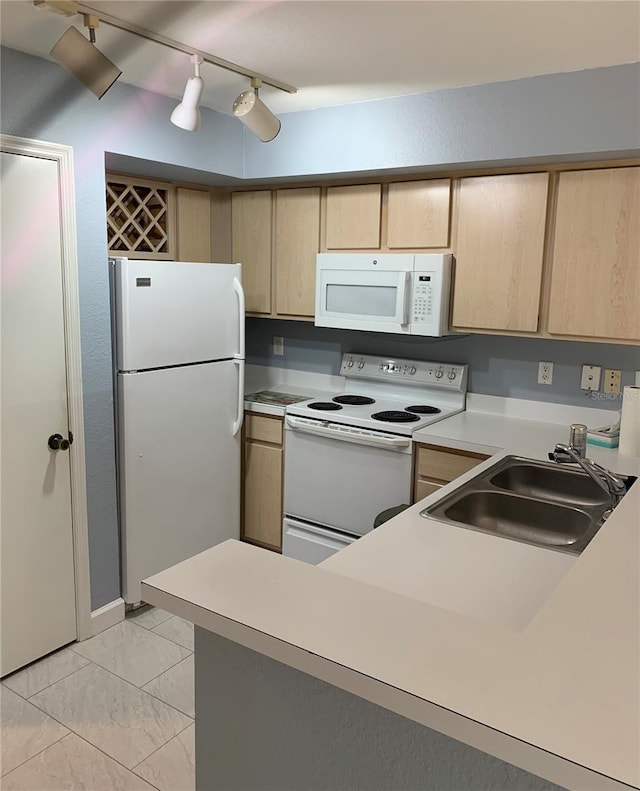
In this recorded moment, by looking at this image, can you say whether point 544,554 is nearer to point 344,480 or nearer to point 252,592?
point 252,592

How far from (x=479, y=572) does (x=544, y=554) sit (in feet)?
0.72

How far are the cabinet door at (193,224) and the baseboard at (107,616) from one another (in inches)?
71.6

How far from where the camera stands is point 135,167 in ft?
10.2

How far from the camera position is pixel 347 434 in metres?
3.16

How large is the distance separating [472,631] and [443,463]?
1847mm

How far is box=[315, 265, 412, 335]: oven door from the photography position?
3.13 meters

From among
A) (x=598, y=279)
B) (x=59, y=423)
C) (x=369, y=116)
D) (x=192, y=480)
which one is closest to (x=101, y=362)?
(x=59, y=423)

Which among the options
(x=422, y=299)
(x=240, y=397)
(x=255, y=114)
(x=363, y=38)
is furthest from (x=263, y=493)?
(x=363, y=38)

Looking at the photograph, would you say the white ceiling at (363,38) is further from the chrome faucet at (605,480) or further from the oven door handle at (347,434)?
the oven door handle at (347,434)

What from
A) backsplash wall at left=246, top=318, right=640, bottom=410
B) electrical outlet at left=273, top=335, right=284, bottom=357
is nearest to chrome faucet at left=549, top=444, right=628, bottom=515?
backsplash wall at left=246, top=318, right=640, bottom=410

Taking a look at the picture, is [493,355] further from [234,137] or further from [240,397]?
[234,137]

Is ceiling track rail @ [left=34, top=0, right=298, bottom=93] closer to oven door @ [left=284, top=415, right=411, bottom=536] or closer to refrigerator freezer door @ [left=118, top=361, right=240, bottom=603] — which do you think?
refrigerator freezer door @ [left=118, top=361, right=240, bottom=603]

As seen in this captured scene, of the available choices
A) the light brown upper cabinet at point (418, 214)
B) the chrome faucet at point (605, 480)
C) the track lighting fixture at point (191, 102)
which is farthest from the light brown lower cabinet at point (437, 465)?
the track lighting fixture at point (191, 102)

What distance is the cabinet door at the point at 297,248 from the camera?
347cm
